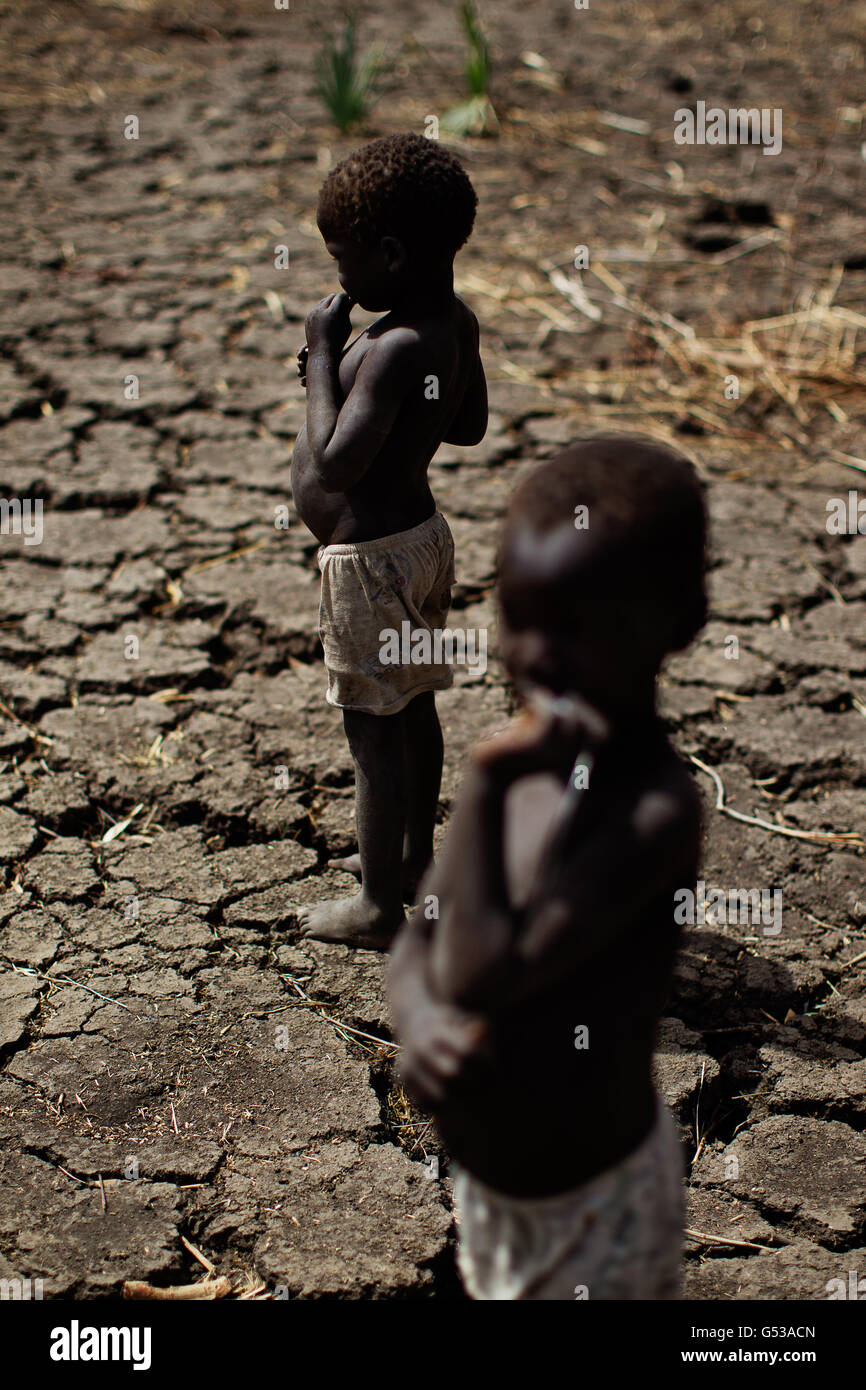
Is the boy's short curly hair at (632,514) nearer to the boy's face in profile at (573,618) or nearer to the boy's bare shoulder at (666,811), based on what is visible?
the boy's face in profile at (573,618)

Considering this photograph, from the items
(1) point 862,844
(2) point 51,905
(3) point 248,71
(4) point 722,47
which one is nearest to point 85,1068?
(2) point 51,905

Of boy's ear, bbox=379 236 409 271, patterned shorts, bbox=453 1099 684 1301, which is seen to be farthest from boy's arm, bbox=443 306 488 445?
patterned shorts, bbox=453 1099 684 1301

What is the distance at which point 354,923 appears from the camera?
254 centimetres

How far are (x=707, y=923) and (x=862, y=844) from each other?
0.50 m

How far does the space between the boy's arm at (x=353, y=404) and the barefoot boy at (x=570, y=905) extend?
0.88 m

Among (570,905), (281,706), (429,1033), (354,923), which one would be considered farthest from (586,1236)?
(281,706)

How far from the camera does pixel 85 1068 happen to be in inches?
89.2

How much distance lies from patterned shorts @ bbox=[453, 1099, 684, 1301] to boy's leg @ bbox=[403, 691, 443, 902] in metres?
1.26

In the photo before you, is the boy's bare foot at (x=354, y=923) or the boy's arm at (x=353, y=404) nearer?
the boy's arm at (x=353, y=404)

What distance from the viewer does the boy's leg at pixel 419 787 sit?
2504 mm

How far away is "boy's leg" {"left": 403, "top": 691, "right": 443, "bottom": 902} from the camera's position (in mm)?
2504

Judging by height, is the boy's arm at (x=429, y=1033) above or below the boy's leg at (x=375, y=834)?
below

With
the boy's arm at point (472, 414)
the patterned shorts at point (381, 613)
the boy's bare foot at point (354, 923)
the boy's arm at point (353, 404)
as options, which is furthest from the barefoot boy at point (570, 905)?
the boy's bare foot at point (354, 923)

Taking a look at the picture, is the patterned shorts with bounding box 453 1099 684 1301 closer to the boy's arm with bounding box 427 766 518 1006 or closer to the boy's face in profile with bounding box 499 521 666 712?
the boy's arm with bounding box 427 766 518 1006
